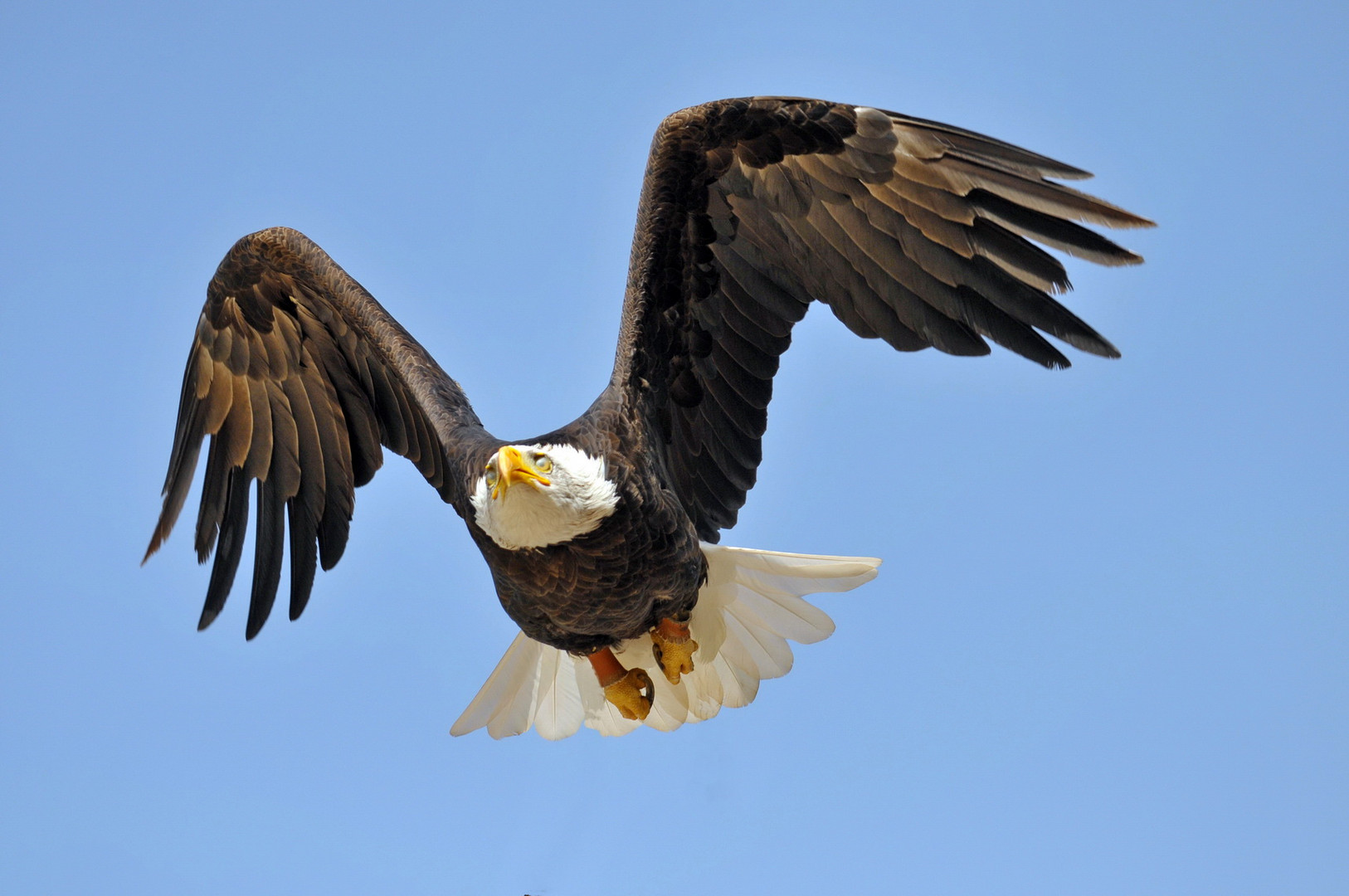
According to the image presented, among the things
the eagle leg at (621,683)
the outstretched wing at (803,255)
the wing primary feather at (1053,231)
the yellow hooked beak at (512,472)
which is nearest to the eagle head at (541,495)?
the yellow hooked beak at (512,472)

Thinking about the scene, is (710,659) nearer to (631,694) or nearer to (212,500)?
(631,694)

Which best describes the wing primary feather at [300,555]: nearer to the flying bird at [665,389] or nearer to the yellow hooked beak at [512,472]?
the flying bird at [665,389]

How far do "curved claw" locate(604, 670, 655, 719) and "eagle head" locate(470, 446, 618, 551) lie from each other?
137cm

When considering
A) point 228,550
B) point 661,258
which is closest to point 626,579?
point 661,258

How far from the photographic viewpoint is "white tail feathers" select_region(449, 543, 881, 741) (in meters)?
5.81

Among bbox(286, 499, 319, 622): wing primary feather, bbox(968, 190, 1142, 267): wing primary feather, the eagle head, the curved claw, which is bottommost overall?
the curved claw

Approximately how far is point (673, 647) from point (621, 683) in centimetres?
31

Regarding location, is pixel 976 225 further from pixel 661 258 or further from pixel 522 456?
pixel 522 456

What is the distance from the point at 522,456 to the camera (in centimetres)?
437

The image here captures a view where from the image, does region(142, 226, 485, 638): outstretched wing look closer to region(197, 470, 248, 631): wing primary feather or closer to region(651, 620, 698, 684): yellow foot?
region(197, 470, 248, 631): wing primary feather

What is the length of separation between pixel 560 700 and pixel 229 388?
2207 millimetres

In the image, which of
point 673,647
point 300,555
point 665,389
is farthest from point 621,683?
point 300,555

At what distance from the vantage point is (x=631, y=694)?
18.7ft

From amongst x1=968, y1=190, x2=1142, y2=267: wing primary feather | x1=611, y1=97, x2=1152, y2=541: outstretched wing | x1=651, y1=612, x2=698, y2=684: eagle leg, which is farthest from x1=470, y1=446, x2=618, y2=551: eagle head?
x1=968, y1=190, x2=1142, y2=267: wing primary feather
